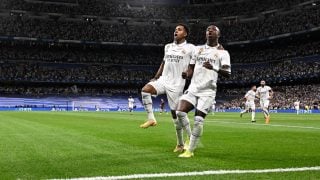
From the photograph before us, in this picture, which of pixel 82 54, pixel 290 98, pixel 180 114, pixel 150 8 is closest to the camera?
pixel 180 114

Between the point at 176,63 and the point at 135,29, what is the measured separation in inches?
3098

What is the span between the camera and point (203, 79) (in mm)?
9367

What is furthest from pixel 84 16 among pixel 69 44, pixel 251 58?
pixel 251 58

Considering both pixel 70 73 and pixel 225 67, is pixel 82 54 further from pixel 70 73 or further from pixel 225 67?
pixel 225 67

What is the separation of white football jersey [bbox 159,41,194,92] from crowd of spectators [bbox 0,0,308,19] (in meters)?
72.8

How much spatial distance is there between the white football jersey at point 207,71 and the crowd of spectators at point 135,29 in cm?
6708

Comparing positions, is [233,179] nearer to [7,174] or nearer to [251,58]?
[7,174]

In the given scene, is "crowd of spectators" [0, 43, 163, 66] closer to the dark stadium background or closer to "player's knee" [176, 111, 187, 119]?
the dark stadium background

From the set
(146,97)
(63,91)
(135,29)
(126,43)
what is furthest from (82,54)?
(146,97)

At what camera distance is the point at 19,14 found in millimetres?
82000

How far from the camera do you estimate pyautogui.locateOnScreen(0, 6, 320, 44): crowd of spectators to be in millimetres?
76562

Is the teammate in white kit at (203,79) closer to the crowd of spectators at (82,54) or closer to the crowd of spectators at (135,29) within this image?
the crowd of spectators at (135,29)

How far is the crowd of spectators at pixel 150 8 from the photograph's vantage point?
3245 inches

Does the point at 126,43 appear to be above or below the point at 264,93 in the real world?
above
